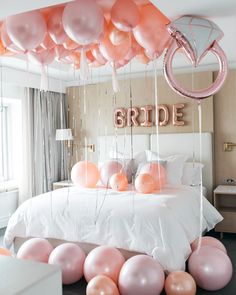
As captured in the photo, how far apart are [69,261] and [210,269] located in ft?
3.75

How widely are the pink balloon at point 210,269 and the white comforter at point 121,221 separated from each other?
0.12 metres

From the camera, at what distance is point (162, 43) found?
2.48 metres

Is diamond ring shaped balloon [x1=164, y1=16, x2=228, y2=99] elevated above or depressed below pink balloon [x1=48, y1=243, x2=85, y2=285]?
above

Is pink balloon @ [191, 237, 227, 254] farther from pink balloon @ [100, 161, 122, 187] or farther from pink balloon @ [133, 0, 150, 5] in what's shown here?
pink balloon @ [133, 0, 150, 5]

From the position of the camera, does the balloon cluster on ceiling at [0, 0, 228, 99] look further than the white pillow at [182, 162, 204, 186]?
No

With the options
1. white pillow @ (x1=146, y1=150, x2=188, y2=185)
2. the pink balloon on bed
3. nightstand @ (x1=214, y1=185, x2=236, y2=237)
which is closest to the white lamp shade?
white pillow @ (x1=146, y1=150, x2=188, y2=185)

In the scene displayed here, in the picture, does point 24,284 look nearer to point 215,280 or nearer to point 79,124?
point 215,280

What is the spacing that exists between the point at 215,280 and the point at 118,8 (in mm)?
2161

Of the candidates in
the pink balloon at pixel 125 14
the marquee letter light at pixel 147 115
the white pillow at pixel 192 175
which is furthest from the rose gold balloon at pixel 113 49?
the marquee letter light at pixel 147 115

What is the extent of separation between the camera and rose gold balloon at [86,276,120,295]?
237cm

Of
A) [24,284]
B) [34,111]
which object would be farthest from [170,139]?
[24,284]

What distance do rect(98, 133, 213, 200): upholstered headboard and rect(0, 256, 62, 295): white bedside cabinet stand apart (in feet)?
10.8

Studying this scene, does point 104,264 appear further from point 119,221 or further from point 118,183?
point 118,183

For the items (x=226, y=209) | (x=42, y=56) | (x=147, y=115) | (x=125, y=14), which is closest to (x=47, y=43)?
(x=42, y=56)
